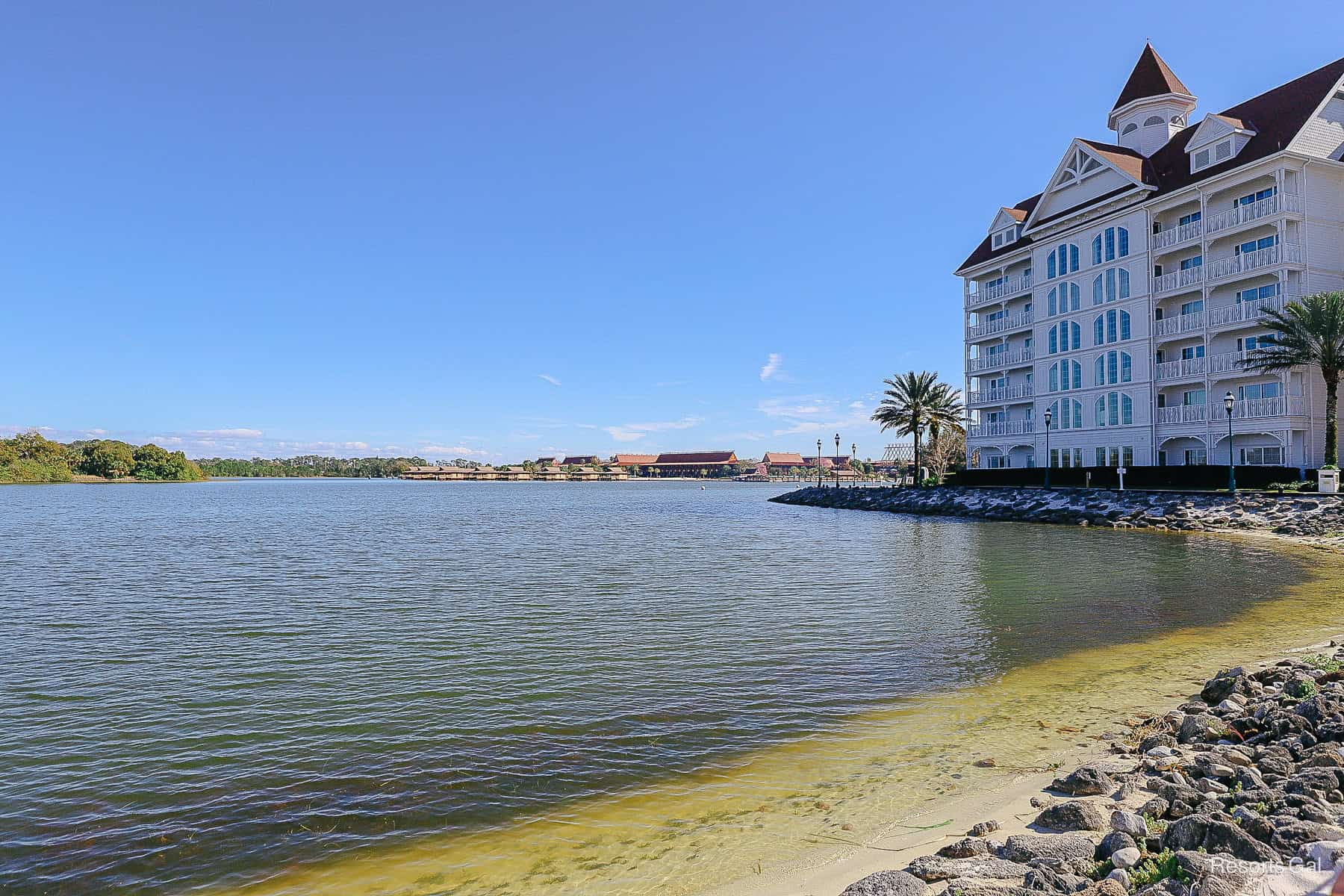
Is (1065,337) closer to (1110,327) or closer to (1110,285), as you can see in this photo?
(1110,327)

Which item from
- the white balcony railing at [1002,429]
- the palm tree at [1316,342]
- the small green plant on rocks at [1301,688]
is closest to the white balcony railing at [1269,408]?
the palm tree at [1316,342]

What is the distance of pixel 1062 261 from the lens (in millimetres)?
53781

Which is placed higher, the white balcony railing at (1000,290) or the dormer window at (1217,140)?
the dormer window at (1217,140)

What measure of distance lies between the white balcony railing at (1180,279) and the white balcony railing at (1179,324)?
1.69m

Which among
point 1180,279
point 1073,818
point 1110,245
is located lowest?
point 1073,818

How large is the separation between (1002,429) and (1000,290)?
1100 centimetres

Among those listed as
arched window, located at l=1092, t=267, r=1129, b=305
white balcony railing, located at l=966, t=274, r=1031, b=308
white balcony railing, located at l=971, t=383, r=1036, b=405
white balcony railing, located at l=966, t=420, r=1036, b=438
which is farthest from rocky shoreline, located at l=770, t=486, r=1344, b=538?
white balcony railing, located at l=966, t=274, r=1031, b=308

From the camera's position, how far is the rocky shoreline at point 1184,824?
183 inches

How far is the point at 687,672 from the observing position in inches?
473

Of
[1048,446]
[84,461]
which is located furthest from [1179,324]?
[84,461]

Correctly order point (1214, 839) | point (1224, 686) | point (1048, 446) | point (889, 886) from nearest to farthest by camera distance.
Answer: point (1214, 839), point (889, 886), point (1224, 686), point (1048, 446)

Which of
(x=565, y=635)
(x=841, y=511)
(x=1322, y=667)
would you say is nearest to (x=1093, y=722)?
(x=1322, y=667)

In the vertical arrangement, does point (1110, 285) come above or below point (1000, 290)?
below

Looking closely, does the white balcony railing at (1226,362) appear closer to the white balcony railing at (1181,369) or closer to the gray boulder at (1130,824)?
the white balcony railing at (1181,369)
